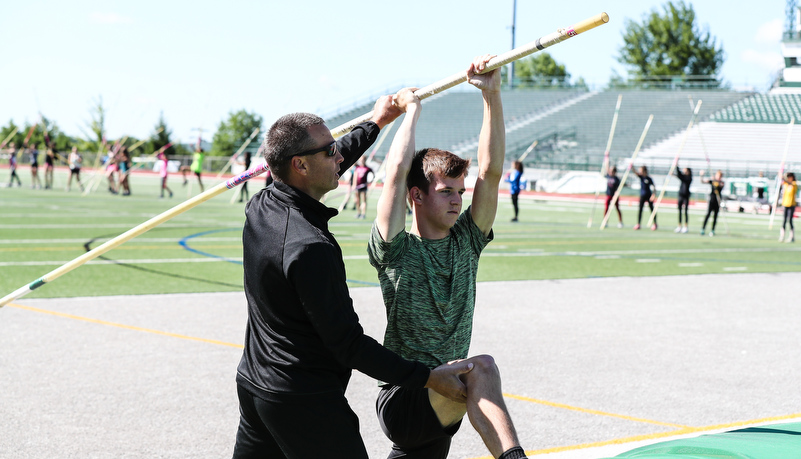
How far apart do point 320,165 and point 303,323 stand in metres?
0.55

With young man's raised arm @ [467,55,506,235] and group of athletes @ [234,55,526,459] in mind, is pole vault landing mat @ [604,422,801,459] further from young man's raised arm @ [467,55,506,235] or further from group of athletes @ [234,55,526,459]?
young man's raised arm @ [467,55,506,235]

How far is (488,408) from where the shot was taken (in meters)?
3.01

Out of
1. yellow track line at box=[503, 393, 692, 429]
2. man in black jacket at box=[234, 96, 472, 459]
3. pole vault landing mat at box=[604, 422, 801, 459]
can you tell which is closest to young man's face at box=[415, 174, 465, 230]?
man in black jacket at box=[234, 96, 472, 459]

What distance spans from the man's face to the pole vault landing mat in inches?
57.3

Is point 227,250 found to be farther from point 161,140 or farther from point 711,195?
point 161,140

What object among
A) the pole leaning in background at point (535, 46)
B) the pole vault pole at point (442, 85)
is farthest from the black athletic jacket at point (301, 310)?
the pole leaning in background at point (535, 46)

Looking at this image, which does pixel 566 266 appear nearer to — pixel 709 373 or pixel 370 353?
pixel 709 373

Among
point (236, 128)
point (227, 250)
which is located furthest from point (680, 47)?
point (227, 250)

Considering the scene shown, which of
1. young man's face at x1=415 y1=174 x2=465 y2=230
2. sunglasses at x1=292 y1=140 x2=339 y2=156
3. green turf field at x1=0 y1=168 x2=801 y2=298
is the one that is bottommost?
green turf field at x1=0 y1=168 x2=801 y2=298

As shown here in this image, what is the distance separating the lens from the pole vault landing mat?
114 inches

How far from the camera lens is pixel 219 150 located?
283 feet

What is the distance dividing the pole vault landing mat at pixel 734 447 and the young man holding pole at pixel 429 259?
2.39 feet

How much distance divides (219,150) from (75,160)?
1951 inches

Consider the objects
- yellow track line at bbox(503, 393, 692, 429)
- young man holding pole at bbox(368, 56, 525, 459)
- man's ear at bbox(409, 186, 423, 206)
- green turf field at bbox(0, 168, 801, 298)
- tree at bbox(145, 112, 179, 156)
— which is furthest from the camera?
tree at bbox(145, 112, 179, 156)
